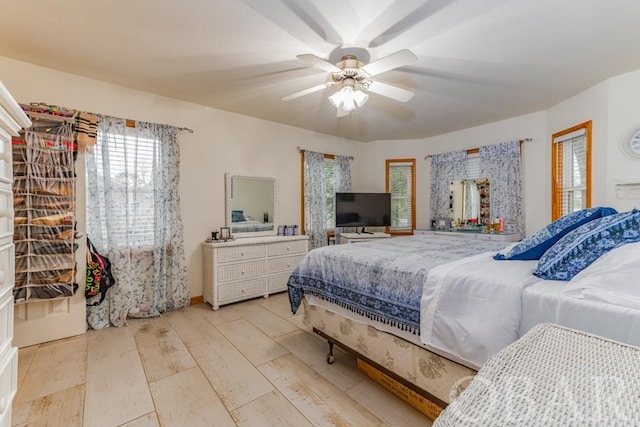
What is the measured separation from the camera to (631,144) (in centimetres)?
282

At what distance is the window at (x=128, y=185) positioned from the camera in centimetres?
292

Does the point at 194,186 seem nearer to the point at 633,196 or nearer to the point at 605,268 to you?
the point at 605,268

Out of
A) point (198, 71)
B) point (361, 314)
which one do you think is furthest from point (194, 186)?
point (361, 314)

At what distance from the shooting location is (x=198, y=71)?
2.69 meters

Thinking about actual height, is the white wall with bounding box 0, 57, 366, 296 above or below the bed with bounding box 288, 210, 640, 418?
above

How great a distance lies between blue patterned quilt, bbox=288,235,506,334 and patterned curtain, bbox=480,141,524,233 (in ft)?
6.73

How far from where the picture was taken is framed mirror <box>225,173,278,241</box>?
3.85m

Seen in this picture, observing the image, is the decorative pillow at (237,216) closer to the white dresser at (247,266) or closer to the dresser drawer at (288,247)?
the white dresser at (247,266)

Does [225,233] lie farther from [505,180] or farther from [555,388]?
[505,180]

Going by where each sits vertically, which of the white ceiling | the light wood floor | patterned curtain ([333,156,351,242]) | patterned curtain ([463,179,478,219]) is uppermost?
the white ceiling

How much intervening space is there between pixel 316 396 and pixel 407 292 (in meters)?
0.90

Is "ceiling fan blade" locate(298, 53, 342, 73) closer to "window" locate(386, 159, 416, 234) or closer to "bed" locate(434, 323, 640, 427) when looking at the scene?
"bed" locate(434, 323, 640, 427)

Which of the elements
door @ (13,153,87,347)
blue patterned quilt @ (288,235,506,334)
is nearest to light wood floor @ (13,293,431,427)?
door @ (13,153,87,347)

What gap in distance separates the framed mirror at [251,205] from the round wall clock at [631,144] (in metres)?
4.00
